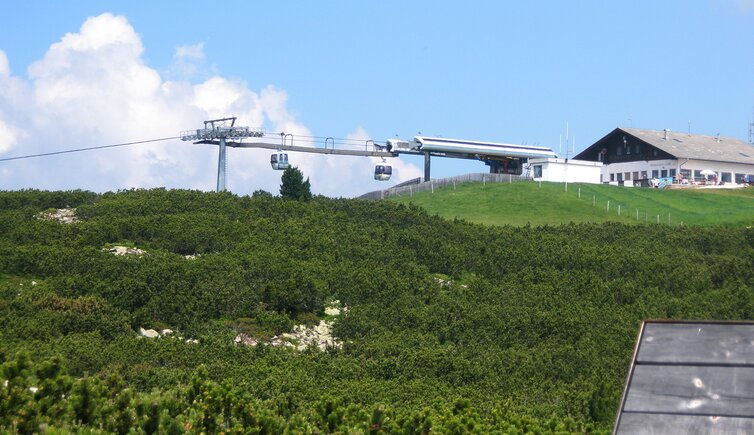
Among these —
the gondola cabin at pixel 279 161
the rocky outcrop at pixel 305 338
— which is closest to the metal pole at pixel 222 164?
the gondola cabin at pixel 279 161

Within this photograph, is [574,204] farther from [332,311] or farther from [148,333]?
[148,333]

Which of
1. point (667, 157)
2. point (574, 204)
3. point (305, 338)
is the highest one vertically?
point (667, 157)

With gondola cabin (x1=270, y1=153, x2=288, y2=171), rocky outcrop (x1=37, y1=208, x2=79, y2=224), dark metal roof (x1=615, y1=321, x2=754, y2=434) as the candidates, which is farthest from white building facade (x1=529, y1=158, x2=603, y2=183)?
dark metal roof (x1=615, y1=321, x2=754, y2=434)

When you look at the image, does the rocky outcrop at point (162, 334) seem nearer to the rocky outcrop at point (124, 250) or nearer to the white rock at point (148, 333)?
the white rock at point (148, 333)

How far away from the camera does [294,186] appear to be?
47031mm

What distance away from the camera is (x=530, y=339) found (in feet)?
89.1

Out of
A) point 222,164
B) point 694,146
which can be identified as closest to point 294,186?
point 222,164

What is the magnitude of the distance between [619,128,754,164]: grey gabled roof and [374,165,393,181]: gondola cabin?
2363cm

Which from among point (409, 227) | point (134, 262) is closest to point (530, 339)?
point (134, 262)

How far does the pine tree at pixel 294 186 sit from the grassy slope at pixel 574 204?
7.35 metres

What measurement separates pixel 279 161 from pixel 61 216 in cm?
1914

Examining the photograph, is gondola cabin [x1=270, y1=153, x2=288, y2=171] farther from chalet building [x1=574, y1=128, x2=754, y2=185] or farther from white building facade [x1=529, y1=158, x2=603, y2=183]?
chalet building [x1=574, y1=128, x2=754, y2=185]

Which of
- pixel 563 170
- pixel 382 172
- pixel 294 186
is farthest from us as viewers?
pixel 563 170

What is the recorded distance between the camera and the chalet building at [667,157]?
72.6m
